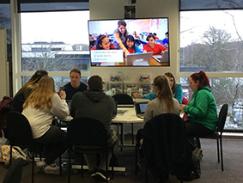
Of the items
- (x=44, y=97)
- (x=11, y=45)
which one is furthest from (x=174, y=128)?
(x=11, y=45)

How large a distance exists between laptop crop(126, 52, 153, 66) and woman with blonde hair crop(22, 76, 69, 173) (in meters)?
2.36

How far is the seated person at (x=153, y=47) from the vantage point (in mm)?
5840

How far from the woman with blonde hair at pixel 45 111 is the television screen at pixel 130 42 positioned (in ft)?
7.55

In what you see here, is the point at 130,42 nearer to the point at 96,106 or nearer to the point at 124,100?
A: the point at 124,100

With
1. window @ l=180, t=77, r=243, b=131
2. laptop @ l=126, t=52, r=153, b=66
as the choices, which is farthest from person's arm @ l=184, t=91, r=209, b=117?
window @ l=180, t=77, r=243, b=131

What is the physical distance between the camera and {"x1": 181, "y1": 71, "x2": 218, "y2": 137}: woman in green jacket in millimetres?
4047

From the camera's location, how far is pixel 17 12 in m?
6.75

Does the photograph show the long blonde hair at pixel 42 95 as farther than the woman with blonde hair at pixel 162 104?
Yes

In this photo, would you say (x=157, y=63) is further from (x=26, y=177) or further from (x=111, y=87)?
(x=26, y=177)

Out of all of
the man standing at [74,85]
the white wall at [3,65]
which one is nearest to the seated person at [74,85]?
the man standing at [74,85]

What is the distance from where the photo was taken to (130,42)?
5926 millimetres

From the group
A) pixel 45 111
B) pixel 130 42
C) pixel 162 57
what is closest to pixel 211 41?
pixel 162 57

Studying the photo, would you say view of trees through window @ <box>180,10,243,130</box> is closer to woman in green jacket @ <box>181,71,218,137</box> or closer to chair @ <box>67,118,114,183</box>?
woman in green jacket @ <box>181,71,218,137</box>

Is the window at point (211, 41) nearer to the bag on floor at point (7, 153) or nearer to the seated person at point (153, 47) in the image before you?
the seated person at point (153, 47)
